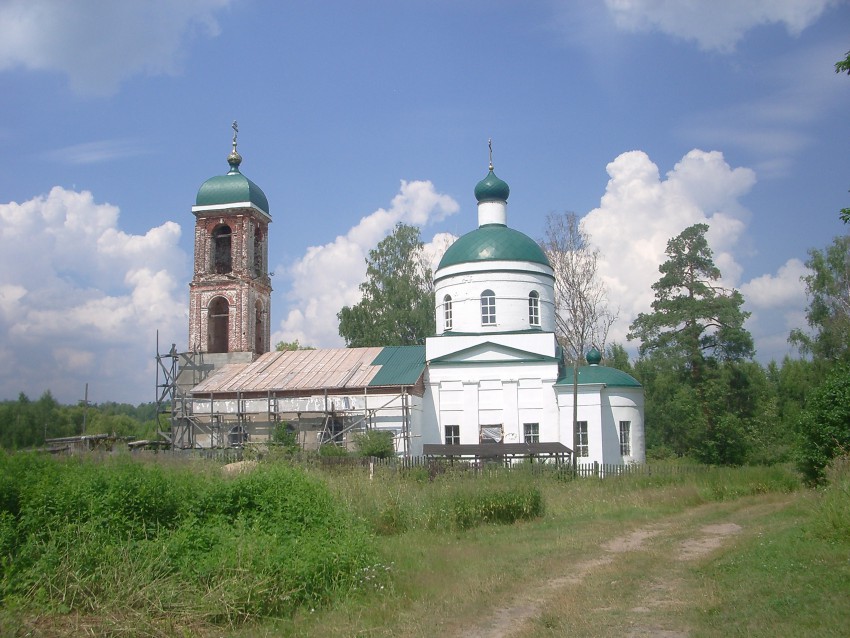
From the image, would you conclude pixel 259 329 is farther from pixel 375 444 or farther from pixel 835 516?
pixel 835 516

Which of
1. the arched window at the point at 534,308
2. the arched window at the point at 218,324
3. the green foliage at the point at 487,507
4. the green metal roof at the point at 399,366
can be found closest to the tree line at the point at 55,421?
the arched window at the point at 218,324

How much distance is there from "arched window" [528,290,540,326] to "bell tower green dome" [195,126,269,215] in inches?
477

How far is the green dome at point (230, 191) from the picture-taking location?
32.0m

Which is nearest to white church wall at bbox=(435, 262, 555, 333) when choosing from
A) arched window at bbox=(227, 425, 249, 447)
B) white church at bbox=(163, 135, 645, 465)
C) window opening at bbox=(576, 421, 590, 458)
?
white church at bbox=(163, 135, 645, 465)

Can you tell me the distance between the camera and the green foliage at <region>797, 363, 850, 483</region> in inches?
628

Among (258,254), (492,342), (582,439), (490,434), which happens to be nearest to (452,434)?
(490,434)

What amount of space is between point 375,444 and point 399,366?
4606 millimetres

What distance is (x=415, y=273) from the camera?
140ft

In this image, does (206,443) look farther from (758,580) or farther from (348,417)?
(758,580)

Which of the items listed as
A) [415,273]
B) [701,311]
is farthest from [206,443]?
[701,311]

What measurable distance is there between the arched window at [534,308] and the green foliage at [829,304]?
41.4 feet

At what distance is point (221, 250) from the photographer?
3309 centimetres

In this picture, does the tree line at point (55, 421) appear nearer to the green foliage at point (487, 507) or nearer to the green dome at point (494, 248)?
the green dome at point (494, 248)

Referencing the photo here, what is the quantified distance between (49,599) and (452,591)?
165 inches
